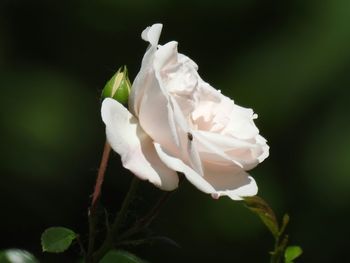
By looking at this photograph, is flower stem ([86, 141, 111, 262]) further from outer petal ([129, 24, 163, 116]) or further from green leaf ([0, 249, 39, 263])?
green leaf ([0, 249, 39, 263])

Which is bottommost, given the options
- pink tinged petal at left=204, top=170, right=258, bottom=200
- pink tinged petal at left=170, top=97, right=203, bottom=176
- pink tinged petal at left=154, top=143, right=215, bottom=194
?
pink tinged petal at left=204, top=170, right=258, bottom=200

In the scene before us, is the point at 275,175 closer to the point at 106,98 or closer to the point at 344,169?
the point at 344,169

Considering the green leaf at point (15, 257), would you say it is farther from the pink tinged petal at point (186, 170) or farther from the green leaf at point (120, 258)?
the pink tinged petal at point (186, 170)

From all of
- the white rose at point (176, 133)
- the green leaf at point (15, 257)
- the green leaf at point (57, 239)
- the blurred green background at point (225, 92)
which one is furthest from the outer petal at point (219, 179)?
the blurred green background at point (225, 92)

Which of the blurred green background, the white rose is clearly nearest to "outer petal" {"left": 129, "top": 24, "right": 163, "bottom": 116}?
the white rose

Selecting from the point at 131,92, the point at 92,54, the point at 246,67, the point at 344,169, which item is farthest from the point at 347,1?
the point at 131,92

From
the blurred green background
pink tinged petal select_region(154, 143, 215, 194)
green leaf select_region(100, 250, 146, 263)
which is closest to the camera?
pink tinged petal select_region(154, 143, 215, 194)

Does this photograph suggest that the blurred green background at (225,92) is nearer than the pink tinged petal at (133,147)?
No
